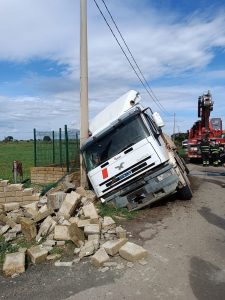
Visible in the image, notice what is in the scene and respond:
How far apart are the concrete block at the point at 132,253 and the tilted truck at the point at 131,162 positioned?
286 centimetres

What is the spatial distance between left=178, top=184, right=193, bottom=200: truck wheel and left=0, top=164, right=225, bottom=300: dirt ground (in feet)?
6.69

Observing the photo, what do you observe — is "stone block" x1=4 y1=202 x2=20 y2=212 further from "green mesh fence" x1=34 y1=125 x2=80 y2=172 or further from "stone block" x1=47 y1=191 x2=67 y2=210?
"green mesh fence" x1=34 y1=125 x2=80 y2=172

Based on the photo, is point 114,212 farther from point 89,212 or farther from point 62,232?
point 62,232

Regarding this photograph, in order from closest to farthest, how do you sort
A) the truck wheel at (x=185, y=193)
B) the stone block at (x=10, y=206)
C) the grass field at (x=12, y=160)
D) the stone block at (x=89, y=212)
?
the stone block at (x=89, y=212) → the stone block at (x=10, y=206) → the truck wheel at (x=185, y=193) → the grass field at (x=12, y=160)

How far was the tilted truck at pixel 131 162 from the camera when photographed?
8.39 meters

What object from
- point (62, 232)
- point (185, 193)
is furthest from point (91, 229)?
point (185, 193)

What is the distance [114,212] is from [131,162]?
48.4 inches

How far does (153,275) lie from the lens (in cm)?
502

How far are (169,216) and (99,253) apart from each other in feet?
10.2

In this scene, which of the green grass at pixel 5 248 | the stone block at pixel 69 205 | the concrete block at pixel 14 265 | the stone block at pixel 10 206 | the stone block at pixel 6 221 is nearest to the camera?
the concrete block at pixel 14 265

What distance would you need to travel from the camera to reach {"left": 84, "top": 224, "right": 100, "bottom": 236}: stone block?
21.1 feet

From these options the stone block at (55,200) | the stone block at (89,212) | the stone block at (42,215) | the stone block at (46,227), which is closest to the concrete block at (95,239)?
the stone block at (89,212)

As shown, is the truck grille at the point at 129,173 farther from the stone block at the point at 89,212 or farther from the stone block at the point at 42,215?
the stone block at the point at 42,215

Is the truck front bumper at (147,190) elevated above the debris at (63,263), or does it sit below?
above
